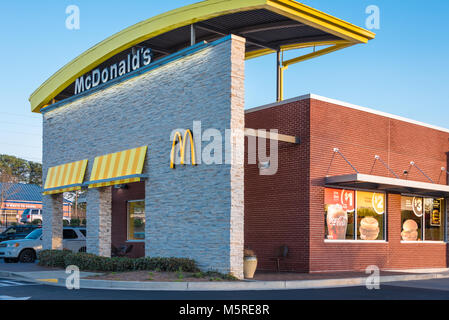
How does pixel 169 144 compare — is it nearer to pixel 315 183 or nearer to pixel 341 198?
pixel 315 183

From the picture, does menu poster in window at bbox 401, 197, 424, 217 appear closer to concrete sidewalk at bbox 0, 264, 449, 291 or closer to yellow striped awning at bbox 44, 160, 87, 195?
concrete sidewalk at bbox 0, 264, 449, 291

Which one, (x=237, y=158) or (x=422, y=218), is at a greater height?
(x=237, y=158)

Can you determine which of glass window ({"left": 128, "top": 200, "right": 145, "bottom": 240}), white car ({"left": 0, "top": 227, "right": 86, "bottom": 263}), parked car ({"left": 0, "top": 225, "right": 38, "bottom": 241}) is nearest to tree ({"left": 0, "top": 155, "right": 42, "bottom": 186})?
parked car ({"left": 0, "top": 225, "right": 38, "bottom": 241})

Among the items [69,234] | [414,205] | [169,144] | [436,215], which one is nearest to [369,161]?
[414,205]

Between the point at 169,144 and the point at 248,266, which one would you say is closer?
the point at 248,266

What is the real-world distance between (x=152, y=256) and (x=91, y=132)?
269 inches

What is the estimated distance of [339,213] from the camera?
19031 mm

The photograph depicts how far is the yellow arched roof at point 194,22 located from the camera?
16.4 meters

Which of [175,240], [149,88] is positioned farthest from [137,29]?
[175,240]

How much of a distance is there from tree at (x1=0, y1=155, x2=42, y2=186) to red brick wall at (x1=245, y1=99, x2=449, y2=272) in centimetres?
7512

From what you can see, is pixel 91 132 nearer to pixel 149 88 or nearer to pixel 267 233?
pixel 149 88

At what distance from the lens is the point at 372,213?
2033 centimetres

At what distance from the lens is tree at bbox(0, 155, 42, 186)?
8688cm

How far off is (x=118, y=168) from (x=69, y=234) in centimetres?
728
